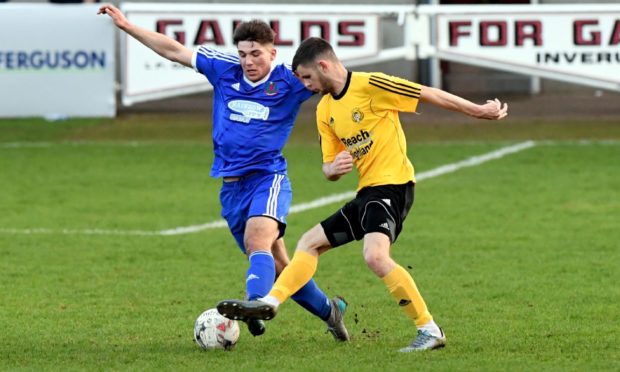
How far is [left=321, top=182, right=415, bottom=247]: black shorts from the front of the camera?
789 centimetres

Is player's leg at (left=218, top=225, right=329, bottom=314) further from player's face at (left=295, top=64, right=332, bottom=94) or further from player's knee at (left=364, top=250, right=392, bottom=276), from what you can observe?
player's face at (left=295, top=64, right=332, bottom=94)

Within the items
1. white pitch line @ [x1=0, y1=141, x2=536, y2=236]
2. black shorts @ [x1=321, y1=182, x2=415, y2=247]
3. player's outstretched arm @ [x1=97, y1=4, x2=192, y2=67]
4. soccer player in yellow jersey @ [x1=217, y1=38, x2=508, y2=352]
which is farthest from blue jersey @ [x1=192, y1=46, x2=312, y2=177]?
white pitch line @ [x1=0, y1=141, x2=536, y2=236]

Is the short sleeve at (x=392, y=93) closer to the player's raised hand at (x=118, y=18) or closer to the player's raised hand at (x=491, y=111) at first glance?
the player's raised hand at (x=491, y=111)

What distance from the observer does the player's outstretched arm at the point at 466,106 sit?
302 inches

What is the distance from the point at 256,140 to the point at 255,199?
35 centimetres

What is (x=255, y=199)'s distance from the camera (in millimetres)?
8281

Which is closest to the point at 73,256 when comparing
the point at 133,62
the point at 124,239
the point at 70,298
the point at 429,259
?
the point at 124,239

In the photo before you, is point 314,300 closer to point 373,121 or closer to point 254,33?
point 373,121

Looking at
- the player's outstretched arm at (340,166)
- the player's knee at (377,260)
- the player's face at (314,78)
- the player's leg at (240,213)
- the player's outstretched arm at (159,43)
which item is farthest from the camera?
the player's outstretched arm at (159,43)

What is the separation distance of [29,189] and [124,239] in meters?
3.57

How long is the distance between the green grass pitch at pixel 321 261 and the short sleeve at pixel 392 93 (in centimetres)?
138

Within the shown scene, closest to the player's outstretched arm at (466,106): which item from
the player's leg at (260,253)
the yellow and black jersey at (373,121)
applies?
the yellow and black jersey at (373,121)

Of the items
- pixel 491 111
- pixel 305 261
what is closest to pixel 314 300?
pixel 305 261

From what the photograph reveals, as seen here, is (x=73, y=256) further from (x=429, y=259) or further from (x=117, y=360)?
(x=117, y=360)
